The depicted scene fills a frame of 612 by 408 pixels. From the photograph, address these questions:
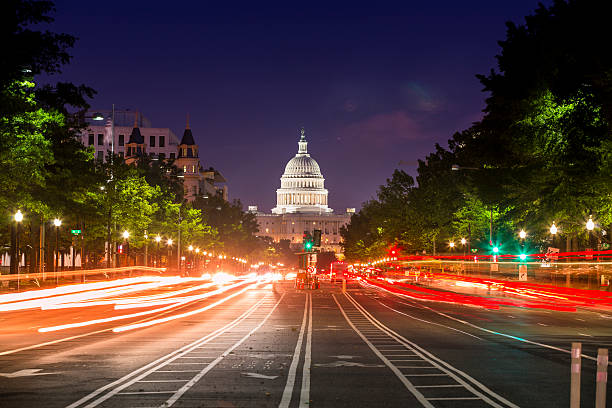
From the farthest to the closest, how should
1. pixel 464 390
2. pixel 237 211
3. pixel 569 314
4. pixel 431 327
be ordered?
pixel 237 211
pixel 569 314
pixel 431 327
pixel 464 390

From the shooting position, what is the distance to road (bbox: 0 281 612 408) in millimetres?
12953

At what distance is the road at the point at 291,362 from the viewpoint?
1295cm

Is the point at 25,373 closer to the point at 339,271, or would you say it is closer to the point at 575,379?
the point at 575,379

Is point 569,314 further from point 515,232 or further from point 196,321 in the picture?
point 515,232

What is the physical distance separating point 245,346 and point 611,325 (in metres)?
16.7

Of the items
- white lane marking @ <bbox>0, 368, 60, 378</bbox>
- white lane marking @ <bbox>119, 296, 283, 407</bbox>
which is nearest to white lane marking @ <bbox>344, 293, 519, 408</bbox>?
white lane marking @ <bbox>119, 296, 283, 407</bbox>

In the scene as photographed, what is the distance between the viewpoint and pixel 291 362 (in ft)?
59.1

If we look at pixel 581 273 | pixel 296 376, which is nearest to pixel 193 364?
pixel 296 376

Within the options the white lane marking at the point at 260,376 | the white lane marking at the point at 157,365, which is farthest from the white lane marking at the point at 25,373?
the white lane marking at the point at 260,376

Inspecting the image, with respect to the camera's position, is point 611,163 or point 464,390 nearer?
point 464,390

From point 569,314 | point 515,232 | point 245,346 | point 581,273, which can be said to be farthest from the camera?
point 515,232

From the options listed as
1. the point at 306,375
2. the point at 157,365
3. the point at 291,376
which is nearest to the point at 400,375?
the point at 306,375

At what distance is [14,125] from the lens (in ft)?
143

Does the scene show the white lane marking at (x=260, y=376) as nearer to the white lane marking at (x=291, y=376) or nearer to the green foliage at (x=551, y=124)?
the white lane marking at (x=291, y=376)
